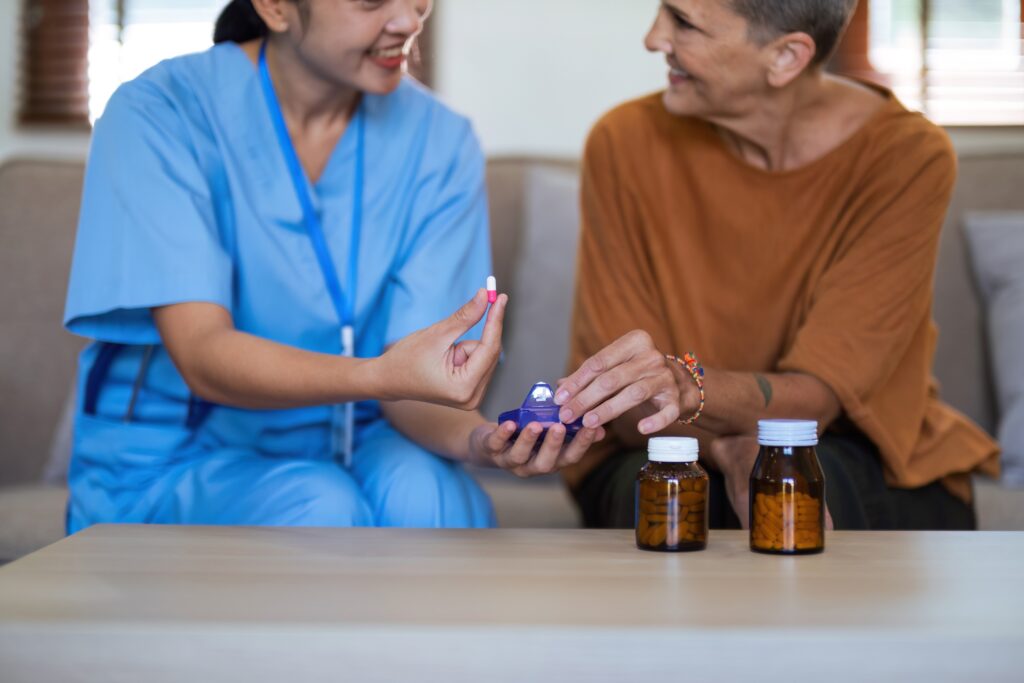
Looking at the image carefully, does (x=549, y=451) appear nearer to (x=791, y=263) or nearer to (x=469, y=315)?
(x=469, y=315)

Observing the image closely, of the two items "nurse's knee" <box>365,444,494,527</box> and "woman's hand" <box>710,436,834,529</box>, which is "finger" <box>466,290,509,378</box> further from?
"woman's hand" <box>710,436,834,529</box>

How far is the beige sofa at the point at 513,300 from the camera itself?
6.82ft

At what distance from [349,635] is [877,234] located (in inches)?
40.1

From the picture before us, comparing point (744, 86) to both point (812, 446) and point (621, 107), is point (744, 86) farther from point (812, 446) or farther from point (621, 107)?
point (812, 446)

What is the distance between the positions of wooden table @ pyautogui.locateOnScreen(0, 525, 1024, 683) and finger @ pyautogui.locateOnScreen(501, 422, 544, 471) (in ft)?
0.46

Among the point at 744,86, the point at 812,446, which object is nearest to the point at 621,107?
the point at 744,86

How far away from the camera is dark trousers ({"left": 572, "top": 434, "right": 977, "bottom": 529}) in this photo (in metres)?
1.41

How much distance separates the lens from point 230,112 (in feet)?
4.74

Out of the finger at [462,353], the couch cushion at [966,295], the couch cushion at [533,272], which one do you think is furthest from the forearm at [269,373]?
the couch cushion at [966,295]

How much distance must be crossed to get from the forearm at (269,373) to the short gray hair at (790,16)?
2.31 feet

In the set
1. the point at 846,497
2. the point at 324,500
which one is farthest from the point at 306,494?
the point at 846,497

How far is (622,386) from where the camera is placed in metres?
1.14

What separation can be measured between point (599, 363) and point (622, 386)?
0.11 ft

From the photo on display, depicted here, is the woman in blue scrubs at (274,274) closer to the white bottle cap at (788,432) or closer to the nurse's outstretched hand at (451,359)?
the nurse's outstretched hand at (451,359)
